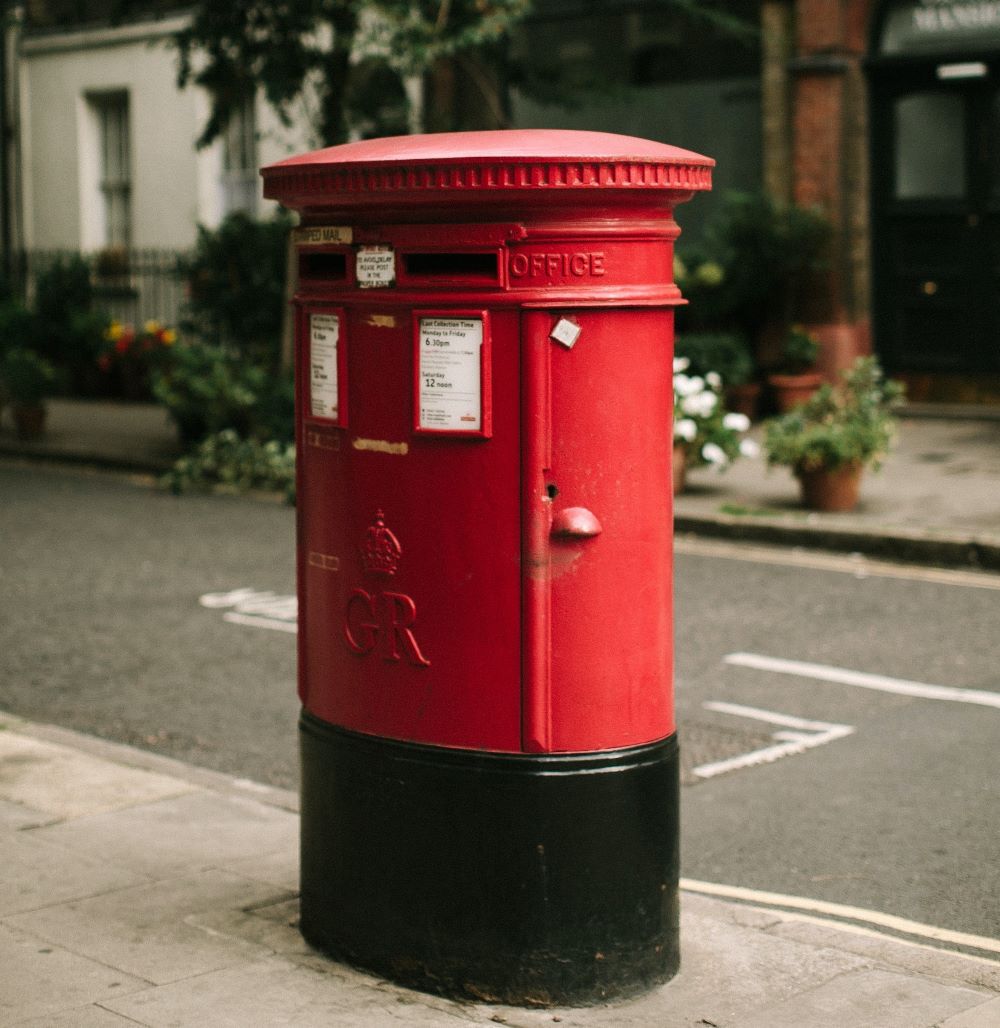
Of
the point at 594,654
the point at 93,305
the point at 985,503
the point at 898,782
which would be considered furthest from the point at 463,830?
Answer: the point at 93,305

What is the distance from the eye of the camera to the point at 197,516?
12.4 m

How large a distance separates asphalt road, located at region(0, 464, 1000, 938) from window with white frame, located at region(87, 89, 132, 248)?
12.5 meters

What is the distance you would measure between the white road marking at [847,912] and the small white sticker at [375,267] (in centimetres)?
208

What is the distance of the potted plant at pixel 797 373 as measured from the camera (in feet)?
53.6

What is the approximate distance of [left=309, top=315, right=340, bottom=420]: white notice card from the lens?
4125 mm

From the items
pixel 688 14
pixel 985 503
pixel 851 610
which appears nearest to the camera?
pixel 851 610

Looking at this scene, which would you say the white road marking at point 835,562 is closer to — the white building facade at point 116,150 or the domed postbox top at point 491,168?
the domed postbox top at point 491,168

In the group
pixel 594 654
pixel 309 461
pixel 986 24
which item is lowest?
pixel 594 654

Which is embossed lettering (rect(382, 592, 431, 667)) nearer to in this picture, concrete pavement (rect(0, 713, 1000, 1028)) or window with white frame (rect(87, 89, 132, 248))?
concrete pavement (rect(0, 713, 1000, 1028))

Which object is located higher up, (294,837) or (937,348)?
(937,348)

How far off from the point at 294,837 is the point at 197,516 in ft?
24.3

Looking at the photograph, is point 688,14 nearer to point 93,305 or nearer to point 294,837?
point 93,305

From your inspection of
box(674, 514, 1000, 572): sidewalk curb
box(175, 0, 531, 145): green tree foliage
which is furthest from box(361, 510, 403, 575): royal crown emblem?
box(175, 0, 531, 145): green tree foliage

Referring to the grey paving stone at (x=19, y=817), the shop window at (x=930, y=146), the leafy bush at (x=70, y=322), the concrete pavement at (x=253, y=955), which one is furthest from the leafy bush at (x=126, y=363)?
the concrete pavement at (x=253, y=955)
